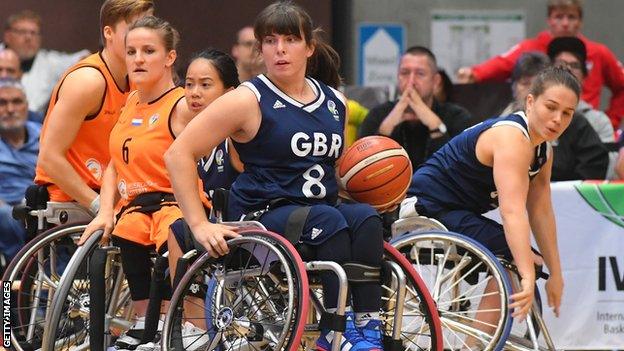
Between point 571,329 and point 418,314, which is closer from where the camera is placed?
point 418,314

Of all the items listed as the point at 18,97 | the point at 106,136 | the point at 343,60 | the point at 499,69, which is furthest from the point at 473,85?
the point at 106,136

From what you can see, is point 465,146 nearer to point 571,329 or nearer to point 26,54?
point 571,329

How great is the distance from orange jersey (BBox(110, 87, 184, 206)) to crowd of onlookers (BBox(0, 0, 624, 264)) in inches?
72.6

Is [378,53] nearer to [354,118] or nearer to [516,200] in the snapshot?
[354,118]

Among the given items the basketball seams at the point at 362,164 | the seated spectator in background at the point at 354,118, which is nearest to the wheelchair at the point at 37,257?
the basketball seams at the point at 362,164

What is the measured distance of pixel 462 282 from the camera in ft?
24.5

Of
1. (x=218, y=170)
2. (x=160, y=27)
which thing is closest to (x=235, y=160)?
(x=218, y=170)

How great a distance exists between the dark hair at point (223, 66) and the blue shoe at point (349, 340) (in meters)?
1.44

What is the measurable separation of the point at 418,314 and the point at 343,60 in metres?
4.93

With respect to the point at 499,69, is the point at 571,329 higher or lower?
lower

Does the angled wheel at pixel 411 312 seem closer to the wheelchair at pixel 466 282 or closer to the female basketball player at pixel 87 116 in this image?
the wheelchair at pixel 466 282

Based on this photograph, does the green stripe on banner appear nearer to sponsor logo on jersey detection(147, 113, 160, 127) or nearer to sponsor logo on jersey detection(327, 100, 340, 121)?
sponsor logo on jersey detection(327, 100, 340, 121)

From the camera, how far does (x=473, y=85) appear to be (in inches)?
412

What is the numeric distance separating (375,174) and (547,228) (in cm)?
108
